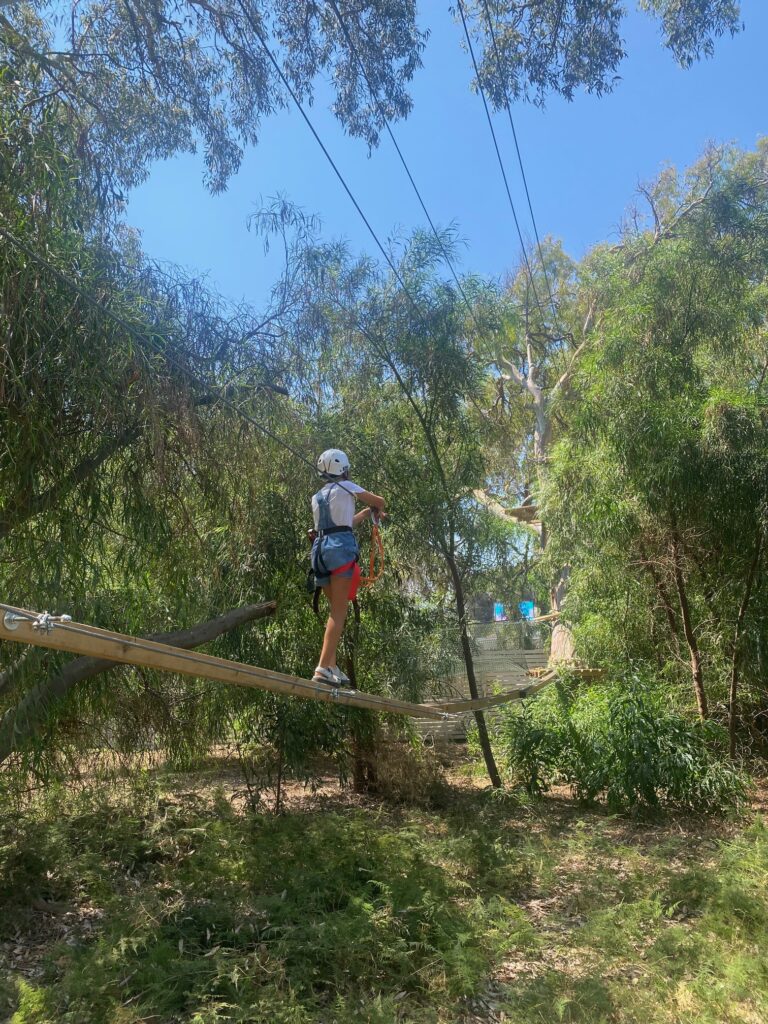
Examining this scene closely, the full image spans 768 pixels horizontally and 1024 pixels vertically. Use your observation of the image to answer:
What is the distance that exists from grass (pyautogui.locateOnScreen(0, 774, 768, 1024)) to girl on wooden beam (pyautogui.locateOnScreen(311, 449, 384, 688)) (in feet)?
4.25

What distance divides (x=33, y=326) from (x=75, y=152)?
1402 mm

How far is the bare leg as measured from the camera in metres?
3.48

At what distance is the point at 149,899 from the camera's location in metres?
4.06

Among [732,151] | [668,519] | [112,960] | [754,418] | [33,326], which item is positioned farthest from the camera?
[732,151]

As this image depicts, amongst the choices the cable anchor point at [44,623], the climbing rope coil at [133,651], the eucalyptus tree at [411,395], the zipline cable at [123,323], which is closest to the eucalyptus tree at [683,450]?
the eucalyptus tree at [411,395]

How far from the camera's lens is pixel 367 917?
12.2ft

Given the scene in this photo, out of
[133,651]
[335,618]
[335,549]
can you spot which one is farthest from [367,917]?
[133,651]

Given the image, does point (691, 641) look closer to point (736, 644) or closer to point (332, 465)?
point (736, 644)

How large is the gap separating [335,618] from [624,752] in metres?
3.44

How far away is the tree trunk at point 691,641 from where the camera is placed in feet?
19.5

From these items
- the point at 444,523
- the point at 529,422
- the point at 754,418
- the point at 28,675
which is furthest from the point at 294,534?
the point at 529,422

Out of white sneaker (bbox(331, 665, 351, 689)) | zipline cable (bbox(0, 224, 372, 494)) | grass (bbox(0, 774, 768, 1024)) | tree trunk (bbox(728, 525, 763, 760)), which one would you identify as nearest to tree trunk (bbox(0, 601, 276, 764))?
grass (bbox(0, 774, 768, 1024))

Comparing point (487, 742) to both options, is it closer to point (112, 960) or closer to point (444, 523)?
point (444, 523)

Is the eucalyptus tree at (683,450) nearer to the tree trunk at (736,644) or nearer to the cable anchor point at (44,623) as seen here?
the tree trunk at (736,644)
